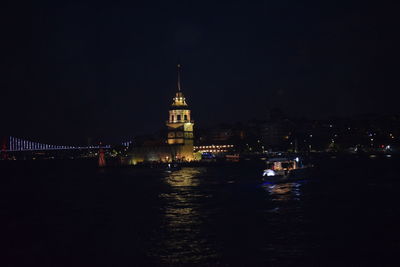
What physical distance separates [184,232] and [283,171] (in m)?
27.6

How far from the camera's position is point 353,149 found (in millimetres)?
150375

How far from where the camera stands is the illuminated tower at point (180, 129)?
102950mm

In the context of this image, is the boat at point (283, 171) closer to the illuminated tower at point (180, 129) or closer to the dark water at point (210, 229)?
the dark water at point (210, 229)

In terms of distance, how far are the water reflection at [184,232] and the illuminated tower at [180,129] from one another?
66611 mm

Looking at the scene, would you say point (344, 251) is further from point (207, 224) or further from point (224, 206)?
point (224, 206)

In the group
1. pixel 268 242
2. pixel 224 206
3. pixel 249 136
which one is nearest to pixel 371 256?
pixel 268 242

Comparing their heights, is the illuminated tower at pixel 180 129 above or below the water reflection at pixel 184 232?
above

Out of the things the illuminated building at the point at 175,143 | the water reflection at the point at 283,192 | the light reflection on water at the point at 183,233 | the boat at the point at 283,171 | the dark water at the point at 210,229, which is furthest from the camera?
the illuminated building at the point at 175,143

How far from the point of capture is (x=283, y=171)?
159 feet

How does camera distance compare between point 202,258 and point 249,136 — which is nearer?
point 202,258

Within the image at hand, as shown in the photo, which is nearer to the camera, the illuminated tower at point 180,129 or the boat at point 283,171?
the boat at point 283,171

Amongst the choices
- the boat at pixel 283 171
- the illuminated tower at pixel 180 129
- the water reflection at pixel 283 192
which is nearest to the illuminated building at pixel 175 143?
the illuminated tower at pixel 180 129

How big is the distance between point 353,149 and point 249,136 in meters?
34.2

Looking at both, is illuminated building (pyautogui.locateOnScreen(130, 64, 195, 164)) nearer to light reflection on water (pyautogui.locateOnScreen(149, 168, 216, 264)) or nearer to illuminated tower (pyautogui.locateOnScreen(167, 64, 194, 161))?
illuminated tower (pyautogui.locateOnScreen(167, 64, 194, 161))
